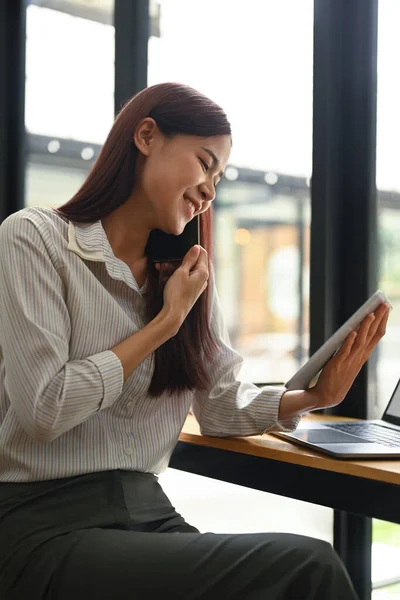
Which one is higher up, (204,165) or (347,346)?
(204,165)

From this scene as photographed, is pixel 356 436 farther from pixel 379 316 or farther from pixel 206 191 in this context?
pixel 206 191

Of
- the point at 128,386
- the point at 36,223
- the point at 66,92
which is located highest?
the point at 66,92

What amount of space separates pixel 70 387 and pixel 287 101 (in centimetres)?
146

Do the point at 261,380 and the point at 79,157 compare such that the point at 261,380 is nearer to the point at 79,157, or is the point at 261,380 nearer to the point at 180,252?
the point at 180,252

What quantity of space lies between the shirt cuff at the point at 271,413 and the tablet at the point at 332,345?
46 mm

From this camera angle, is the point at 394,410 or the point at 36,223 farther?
the point at 394,410

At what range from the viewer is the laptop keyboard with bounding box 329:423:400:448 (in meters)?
1.74

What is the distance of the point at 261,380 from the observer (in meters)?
2.60

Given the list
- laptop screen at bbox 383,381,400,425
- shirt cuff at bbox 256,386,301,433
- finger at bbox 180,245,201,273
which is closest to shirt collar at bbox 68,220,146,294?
finger at bbox 180,245,201,273

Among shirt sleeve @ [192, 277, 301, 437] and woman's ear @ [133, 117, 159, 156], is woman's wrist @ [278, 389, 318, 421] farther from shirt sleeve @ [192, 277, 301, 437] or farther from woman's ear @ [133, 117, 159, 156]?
woman's ear @ [133, 117, 159, 156]

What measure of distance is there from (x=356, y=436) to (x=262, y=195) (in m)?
1.08

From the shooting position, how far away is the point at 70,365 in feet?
4.73

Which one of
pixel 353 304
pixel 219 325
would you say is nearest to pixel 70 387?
pixel 219 325

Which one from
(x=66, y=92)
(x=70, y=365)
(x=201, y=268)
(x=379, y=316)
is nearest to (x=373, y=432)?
(x=379, y=316)
